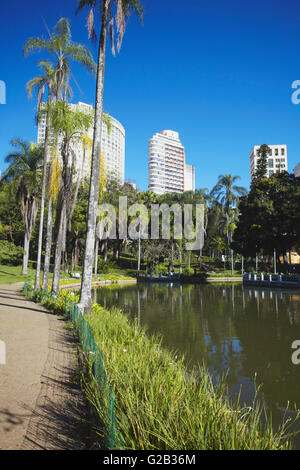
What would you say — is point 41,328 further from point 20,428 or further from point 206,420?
point 206,420

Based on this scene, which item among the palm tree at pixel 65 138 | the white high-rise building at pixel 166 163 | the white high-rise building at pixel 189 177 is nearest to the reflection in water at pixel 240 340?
the palm tree at pixel 65 138

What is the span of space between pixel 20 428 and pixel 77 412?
83 cm

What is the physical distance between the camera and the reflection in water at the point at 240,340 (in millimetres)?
7340

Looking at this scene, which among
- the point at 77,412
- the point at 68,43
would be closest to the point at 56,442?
the point at 77,412

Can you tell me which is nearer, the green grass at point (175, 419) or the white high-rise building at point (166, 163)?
the green grass at point (175, 419)

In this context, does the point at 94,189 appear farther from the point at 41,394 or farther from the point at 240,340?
the point at 41,394

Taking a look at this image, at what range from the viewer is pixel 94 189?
12.6 metres

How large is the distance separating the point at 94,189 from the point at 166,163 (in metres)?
158

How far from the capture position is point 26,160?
1188 inches

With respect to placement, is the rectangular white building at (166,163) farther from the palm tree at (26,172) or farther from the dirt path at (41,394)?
the dirt path at (41,394)

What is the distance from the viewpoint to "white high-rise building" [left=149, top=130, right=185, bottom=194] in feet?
531

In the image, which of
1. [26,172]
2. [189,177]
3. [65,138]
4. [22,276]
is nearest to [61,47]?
[65,138]

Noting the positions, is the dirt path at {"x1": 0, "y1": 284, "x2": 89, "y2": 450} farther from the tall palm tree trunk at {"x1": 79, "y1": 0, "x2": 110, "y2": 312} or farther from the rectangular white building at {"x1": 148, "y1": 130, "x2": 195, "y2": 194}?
the rectangular white building at {"x1": 148, "y1": 130, "x2": 195, "y2": 194}

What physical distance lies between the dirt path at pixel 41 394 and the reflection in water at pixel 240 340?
3.35 meters
